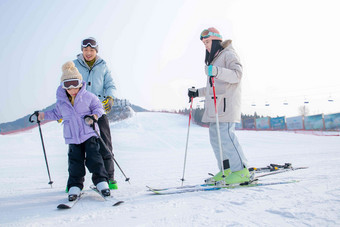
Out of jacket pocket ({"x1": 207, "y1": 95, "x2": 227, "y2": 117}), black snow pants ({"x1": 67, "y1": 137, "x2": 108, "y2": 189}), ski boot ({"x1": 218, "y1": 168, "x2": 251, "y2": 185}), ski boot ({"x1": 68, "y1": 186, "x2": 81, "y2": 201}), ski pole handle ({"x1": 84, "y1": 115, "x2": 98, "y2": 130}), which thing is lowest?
ski boot ({"x1": 68, "y1": 186, "x2": 81, "y2": 201})

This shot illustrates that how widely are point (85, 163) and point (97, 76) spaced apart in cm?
128

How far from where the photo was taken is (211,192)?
2301 mm

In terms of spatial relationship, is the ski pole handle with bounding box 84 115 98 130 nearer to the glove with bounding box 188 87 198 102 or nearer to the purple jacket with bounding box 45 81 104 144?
the purple jacket with bounding box 45 81 104 144

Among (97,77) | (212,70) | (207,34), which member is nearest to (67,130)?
(97,77)

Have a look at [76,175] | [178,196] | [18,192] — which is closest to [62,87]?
[76,175]

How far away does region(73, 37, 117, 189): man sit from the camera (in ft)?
10.5

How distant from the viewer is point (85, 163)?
2576mm

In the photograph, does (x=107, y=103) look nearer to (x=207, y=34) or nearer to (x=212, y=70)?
(x=212, y=70)

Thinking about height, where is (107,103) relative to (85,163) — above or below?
above

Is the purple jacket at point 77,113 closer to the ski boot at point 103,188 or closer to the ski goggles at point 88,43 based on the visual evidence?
the ski boot at point 103,188

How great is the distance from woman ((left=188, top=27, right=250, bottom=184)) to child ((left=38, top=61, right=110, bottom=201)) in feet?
4.24

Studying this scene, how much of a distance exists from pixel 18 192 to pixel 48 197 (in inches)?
24.6

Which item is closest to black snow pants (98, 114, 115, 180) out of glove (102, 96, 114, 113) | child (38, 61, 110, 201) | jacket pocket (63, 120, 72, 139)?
glove (102, 96, 114, 113)

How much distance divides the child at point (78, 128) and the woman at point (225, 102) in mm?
1293
